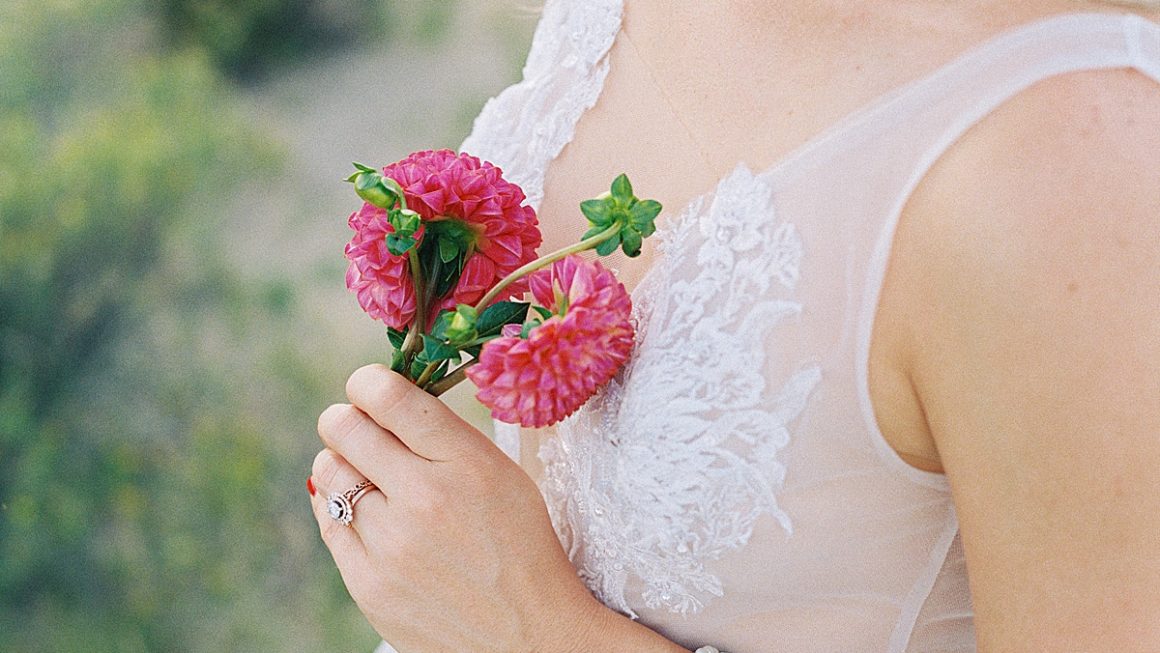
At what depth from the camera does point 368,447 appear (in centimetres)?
80

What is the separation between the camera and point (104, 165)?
223 cm

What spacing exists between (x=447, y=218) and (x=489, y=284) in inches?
2.2

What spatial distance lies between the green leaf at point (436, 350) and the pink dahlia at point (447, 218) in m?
0.04

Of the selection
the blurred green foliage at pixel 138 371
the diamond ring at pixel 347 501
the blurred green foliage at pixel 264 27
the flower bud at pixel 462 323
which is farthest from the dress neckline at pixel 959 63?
the blurred green foliage at pixel 264 27

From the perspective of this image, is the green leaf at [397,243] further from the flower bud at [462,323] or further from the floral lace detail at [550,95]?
the floral lace detail at [550,95]

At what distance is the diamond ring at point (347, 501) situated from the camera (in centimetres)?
82

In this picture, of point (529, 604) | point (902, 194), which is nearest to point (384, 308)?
point (529, 604)

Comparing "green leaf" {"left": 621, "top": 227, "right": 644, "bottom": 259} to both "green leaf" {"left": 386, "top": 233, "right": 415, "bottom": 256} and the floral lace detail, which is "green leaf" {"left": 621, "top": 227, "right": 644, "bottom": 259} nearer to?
"green leaf" {"left": 386, "top": 233, "right": 415, "bottom": 256}

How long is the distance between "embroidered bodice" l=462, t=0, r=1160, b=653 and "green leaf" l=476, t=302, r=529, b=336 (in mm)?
109

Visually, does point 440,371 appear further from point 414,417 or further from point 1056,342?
point 1056,342

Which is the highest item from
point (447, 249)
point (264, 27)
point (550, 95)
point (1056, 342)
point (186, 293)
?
point (264, 27)

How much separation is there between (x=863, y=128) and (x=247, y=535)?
6.75ft

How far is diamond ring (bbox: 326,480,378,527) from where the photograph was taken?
818 millimetres

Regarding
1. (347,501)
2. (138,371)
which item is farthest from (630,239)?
(138,371)
